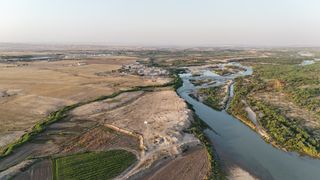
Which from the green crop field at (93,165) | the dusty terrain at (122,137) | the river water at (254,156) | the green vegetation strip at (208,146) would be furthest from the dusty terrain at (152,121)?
the river water at (254,156)

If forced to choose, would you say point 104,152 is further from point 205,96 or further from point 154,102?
point 205,96

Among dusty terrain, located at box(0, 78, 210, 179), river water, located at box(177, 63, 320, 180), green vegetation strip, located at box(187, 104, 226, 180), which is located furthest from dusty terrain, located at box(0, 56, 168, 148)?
river water, located at box(177, 63, 320, 180)

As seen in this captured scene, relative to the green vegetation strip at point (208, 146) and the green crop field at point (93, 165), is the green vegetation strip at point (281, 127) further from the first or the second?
the green crop field at point (93, 165)

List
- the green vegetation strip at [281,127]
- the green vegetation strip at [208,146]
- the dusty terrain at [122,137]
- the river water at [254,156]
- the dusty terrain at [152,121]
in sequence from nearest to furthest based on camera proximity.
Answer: the green vegetation strip at [208,146]
the river water at [254,156]
the dusty terrain at [122,137]
the dusty terrain at [152,121]
the green vegetation strip at [281,127]

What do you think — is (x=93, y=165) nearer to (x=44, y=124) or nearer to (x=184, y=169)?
(x=184, y=169)

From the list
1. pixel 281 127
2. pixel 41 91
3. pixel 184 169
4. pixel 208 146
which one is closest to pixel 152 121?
pixel 208 146
